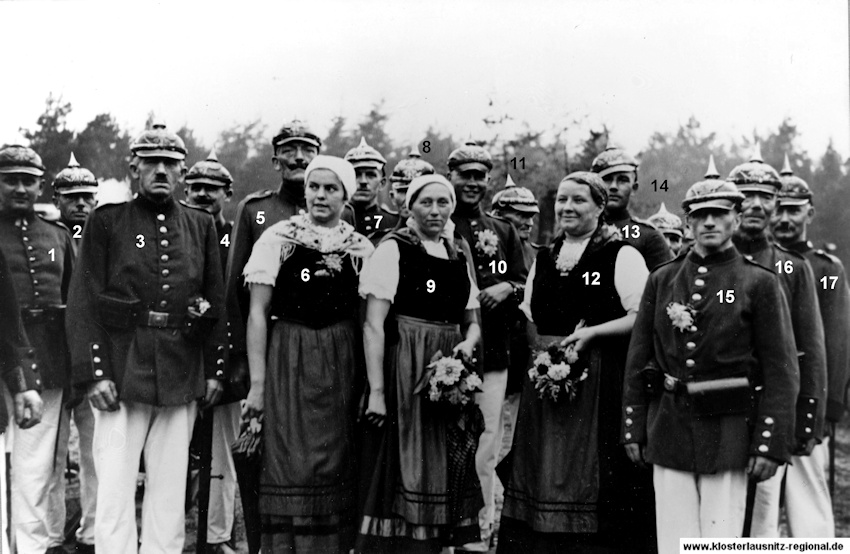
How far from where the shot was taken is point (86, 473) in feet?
16.5

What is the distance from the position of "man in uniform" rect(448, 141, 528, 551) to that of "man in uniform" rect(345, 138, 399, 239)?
0.49 meters

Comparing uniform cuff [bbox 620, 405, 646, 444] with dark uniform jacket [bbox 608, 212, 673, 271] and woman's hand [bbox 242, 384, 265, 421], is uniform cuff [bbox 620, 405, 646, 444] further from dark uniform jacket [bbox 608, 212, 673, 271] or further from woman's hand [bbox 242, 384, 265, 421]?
woman's hand [bbox 242, 384, 265, 421]

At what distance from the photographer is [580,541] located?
438cm

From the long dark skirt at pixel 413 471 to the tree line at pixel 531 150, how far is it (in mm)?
1514

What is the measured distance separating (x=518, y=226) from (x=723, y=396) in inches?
82.1

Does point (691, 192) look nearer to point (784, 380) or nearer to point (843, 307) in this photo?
point (784, 380)

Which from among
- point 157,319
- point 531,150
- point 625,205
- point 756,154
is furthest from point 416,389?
point 756,154

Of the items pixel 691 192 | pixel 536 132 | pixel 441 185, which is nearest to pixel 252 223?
pixel 441 185

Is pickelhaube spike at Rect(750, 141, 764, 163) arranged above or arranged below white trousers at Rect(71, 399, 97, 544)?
above

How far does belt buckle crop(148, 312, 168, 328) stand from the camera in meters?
4.63

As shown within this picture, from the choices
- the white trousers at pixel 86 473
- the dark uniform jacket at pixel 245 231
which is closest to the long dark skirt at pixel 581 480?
the dark uniform jacket at pixel 245 231

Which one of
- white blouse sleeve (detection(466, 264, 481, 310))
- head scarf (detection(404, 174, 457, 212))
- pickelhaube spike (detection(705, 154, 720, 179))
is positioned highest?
pickelhaube spike (detection(705, 154, 720, 179))

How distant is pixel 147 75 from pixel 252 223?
1307 mm

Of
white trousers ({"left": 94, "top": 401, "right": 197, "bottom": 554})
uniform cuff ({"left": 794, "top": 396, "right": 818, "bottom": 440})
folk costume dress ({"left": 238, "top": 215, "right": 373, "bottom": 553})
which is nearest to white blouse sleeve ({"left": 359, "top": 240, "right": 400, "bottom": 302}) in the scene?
folk costume dress ({"left": 238, "top": 215, "right": 373, "bottom": 553})
